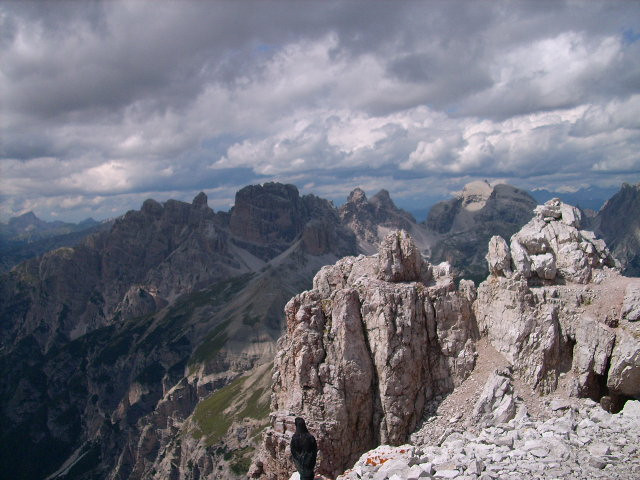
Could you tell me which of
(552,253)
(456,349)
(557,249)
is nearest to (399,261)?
(456,349)

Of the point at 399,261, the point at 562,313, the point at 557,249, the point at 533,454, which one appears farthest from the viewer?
the point at 399,261

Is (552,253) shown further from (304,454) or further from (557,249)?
(304,454)

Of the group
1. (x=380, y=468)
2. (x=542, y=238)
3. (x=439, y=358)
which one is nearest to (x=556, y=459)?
(x=380, y=468)

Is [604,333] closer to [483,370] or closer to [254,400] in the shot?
[483,370]

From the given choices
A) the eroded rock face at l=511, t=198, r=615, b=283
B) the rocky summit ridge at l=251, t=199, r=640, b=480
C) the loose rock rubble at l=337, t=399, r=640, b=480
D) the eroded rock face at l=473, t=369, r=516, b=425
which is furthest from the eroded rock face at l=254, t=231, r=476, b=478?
the loose rock rubble at l=337, t=399, r=640, b=480

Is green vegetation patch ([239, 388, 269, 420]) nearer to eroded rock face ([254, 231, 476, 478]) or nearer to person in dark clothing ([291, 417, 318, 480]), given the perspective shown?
eroded rock face ([254, 231, 476, 478])

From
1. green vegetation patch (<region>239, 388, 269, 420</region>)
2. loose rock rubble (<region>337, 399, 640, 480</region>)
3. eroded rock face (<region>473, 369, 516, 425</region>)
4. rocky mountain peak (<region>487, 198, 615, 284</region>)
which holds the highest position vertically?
rocky mountain peak (<region>487, 198, 615, 284</region>)

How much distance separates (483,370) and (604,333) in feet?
28.7

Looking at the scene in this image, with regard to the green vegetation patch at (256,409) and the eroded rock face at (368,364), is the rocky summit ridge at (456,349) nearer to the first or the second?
the eroded rock face at (368,364)

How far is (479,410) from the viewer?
113 ft

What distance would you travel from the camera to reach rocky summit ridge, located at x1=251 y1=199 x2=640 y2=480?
34938mm

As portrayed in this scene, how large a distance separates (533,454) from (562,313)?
17040 millimetres

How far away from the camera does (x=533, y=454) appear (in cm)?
2348

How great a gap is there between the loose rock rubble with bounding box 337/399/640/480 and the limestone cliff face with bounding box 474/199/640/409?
5.75 m
